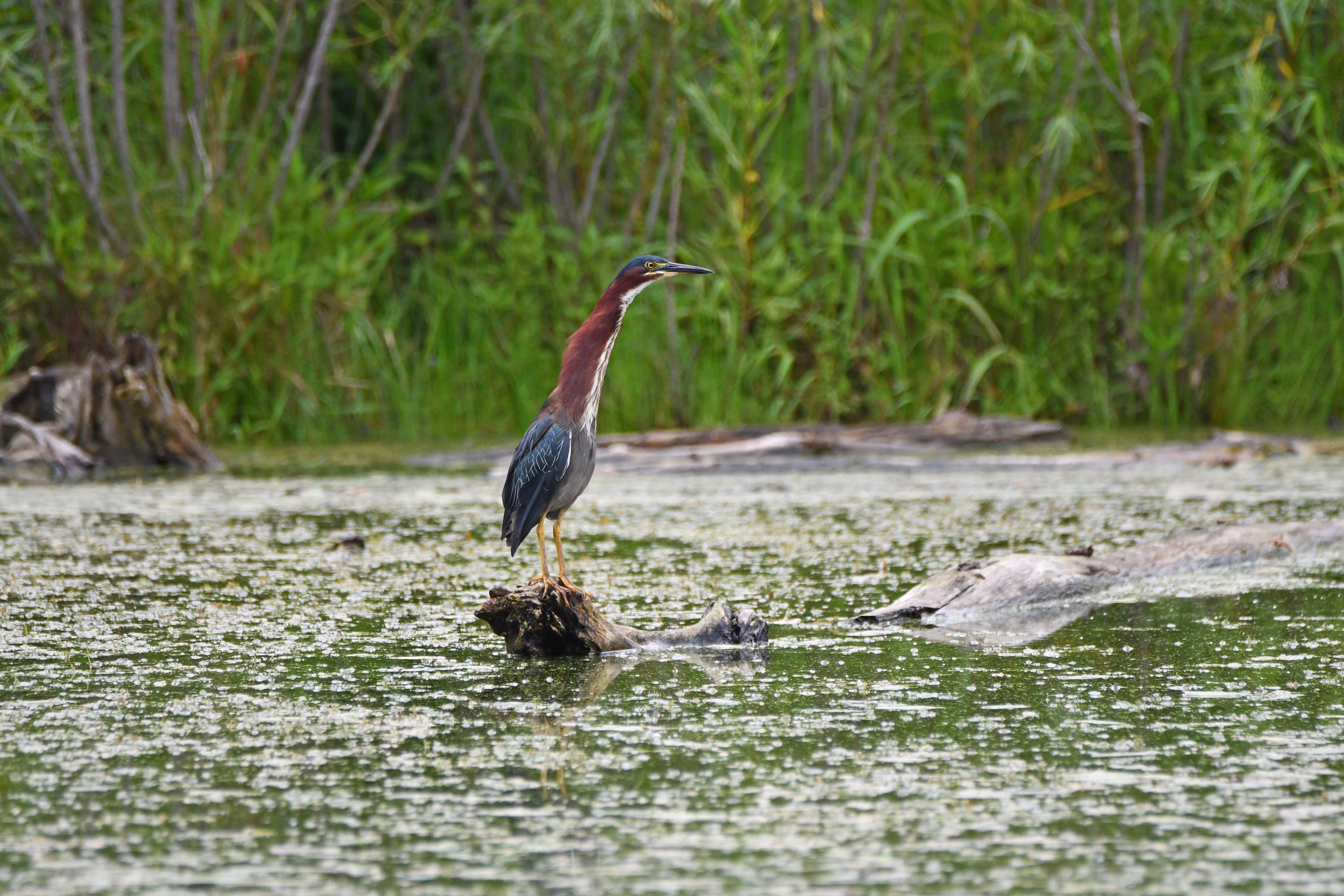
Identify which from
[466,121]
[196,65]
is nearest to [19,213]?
[196,65]

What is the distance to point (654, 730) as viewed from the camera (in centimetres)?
217

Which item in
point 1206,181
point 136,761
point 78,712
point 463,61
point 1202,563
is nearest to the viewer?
point 136,761

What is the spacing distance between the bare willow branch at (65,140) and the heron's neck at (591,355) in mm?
3995

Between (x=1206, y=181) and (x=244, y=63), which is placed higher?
(x=244, y=63)

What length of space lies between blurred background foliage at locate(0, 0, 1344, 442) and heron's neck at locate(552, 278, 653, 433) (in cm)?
320

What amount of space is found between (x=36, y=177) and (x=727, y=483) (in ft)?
11.1

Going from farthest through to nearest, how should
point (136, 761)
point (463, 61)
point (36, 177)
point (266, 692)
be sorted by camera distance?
point (463, 61), point (36, 177), point (266, 692), point (136, 761)

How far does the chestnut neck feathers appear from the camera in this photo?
118 inches

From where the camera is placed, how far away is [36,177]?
693 cm

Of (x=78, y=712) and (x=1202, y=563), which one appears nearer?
(x=78, y=712)

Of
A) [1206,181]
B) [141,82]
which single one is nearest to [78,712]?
[1206,181]

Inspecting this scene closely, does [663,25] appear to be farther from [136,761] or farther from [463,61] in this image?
[136,761]

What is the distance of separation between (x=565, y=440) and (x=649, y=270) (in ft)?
1.47

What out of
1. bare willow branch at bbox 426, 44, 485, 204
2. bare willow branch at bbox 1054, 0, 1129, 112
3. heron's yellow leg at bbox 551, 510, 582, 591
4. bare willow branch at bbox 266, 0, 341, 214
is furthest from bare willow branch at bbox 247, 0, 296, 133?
heron's yellow leg at bbox 551, 510, 582, 591
